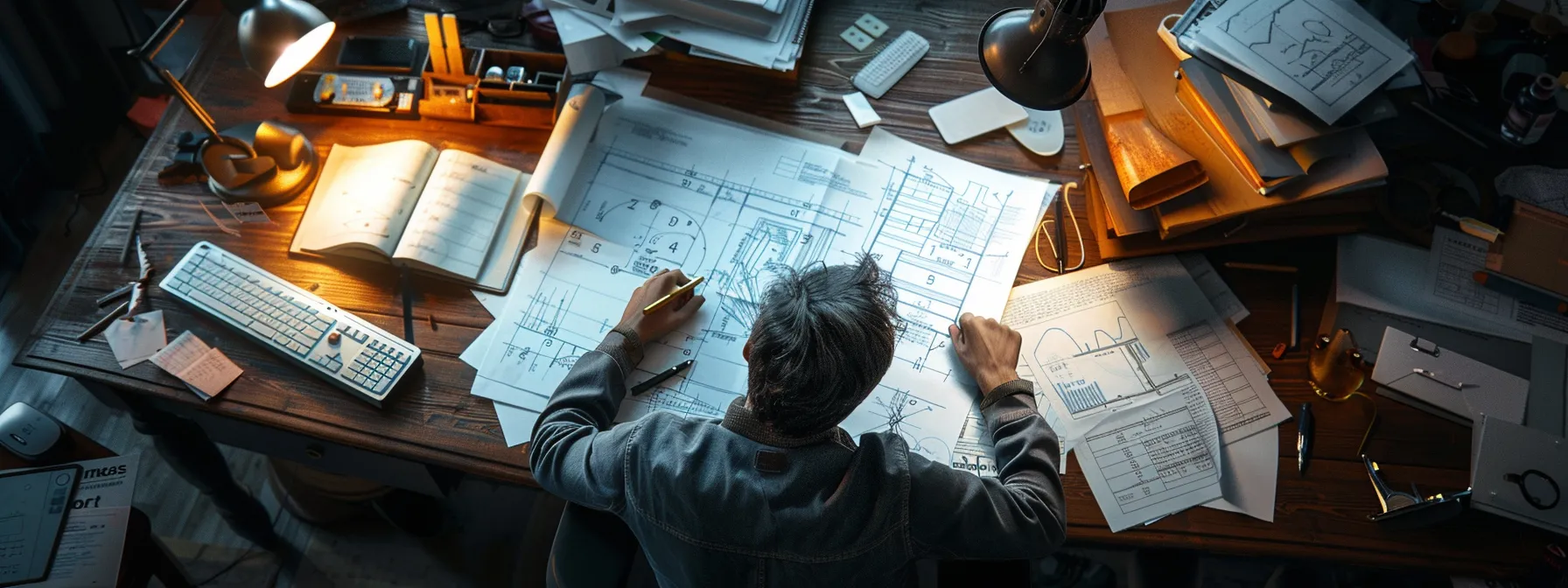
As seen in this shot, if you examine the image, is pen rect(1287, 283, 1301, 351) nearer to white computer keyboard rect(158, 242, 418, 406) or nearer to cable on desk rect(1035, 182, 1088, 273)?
cable on desk rect(1035, 182, 1088, 273)

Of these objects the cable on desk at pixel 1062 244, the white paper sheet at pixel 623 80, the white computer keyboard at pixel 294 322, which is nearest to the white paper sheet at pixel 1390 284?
the cable on desk at pixel 1062 244

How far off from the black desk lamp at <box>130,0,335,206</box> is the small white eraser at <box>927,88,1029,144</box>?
1.16 meters

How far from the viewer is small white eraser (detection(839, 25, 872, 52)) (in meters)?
2.10

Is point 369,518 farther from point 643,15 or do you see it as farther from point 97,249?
point 643,15

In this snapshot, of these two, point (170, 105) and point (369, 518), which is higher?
point (170, 105)

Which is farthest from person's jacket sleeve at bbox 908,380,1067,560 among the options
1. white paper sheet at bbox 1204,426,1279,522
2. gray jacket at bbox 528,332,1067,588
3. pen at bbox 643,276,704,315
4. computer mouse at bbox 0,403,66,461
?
computer mouse at bbox 0,403,66,461

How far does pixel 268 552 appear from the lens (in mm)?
2500

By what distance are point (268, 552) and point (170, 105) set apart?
1.15 metres

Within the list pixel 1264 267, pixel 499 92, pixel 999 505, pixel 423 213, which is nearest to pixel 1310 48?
pixel 1264 267

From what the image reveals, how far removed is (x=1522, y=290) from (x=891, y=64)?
48.9 inches

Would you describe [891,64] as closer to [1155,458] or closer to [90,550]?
[1155,458]

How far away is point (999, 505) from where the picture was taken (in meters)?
1.45

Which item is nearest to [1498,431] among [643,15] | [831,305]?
[831,305]

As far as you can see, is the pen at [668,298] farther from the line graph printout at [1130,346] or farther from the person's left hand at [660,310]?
the line graph printout at [1130,346]
